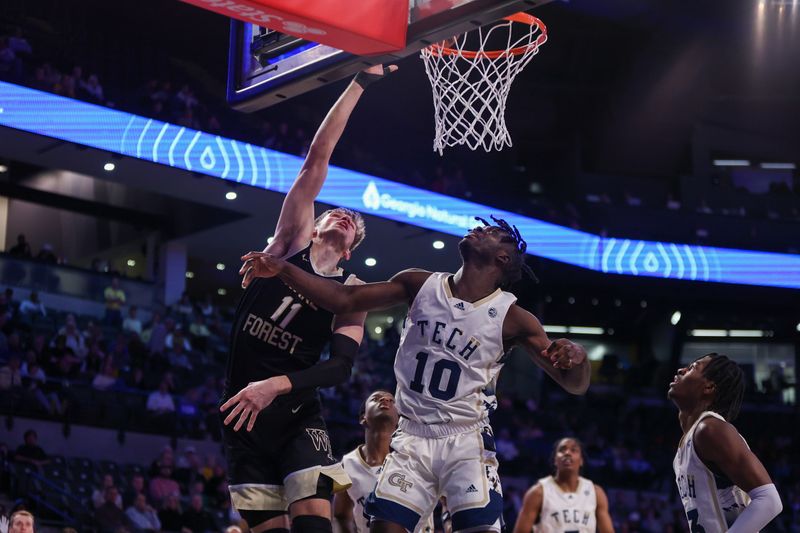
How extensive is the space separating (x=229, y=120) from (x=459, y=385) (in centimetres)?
1512

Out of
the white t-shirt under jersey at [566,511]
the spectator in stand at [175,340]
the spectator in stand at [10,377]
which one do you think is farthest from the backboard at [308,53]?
the spectator in stand at [175,340]

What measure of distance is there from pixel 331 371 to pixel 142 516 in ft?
27.0

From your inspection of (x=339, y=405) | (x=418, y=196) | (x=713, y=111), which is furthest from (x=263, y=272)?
(x=713, y=111)

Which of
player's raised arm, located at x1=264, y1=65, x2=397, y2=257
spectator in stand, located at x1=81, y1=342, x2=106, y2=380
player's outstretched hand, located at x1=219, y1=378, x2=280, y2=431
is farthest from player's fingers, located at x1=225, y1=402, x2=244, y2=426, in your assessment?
spectator in stand, located at x1=81, y1=342, x2=106, y2=380

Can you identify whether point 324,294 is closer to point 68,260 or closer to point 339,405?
point 339,405

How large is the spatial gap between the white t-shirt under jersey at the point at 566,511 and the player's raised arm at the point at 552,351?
412 cm

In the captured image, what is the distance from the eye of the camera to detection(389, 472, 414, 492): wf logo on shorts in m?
4.89

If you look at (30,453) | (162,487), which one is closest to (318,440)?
(30,453)

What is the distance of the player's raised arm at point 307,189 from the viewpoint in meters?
5.47

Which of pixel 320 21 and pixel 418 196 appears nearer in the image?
pixel 320 21

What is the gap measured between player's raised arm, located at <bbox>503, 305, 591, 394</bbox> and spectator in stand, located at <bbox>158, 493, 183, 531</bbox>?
877 centimetres

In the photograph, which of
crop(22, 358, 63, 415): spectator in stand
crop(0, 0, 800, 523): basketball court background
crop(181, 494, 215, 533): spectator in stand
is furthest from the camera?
crop(0, 0, 800, 523): basketball court background

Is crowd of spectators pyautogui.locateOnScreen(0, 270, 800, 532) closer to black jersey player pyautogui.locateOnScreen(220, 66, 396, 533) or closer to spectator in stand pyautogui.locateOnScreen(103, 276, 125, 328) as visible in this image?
spectator in stand pyautogui.locateOnScreen(103, 276, 125, 328)

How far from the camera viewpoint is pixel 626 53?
91.4ft
